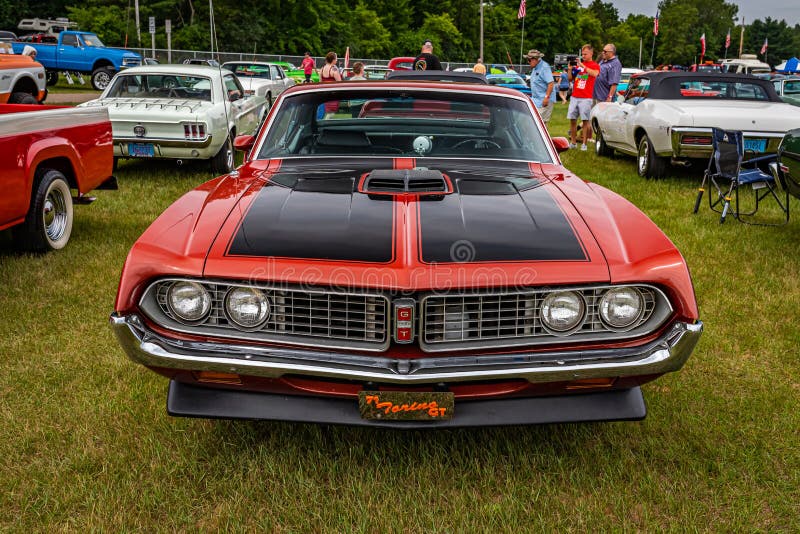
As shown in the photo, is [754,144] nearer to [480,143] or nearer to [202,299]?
[480,143]

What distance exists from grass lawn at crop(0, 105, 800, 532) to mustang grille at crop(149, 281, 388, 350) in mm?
635

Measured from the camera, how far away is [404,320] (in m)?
2.47

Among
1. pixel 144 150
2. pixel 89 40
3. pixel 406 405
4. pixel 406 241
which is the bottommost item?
pixel 406 405

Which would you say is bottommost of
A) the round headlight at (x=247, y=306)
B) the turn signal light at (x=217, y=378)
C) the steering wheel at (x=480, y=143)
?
the turn signal light at (x=217, y=378)

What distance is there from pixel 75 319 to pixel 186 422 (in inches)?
66.7

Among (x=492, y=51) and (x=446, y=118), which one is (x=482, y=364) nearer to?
(x=446, y=118)

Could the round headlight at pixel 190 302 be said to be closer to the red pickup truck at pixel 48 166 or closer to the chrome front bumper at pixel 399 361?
the chrome front bumper at pixel 399 361

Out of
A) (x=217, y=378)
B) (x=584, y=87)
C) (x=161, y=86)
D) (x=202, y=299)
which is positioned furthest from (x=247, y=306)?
(x=584, y=87)

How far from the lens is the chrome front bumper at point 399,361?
246 cm

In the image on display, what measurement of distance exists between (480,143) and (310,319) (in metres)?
1.88

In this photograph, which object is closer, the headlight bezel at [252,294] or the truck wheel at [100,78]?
the headlight bezel at [252,294]

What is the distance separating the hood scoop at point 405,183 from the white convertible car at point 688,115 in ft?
21.0

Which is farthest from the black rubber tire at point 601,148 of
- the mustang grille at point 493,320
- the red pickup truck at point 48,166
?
the mustang grille at point 493,320

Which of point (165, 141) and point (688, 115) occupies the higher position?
point (688, 115)
